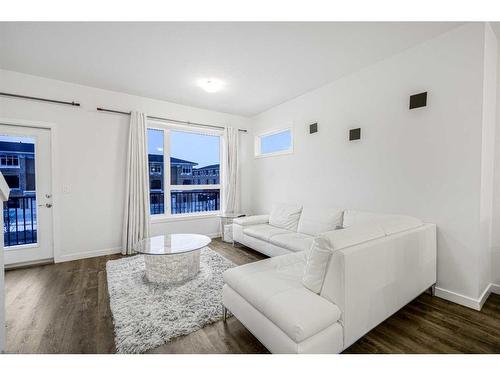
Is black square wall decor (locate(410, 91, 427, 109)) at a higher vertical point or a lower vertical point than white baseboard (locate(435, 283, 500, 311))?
higher

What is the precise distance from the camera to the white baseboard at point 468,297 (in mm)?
2035

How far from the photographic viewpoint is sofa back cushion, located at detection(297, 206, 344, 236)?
2980 mm

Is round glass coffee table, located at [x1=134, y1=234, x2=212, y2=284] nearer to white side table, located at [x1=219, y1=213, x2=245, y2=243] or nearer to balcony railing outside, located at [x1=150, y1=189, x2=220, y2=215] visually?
white side table, located at [x1=219, y1=213, x2=245, y2=243]

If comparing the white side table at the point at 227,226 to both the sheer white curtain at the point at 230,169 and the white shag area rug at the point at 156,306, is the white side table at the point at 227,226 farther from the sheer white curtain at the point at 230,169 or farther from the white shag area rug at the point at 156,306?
the white shag area rug at the point at 156,306

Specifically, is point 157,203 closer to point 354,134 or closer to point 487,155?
point 354,134

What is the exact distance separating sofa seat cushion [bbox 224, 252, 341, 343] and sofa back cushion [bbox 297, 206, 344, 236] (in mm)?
1263

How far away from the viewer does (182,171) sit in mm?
4469

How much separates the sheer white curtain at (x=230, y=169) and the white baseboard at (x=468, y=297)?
11.4ft

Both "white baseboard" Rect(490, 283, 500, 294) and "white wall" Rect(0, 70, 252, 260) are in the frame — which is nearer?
"white baseboard" Rect(490, 283, 500, 294)

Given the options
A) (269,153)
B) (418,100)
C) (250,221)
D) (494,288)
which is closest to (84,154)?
(250,221)

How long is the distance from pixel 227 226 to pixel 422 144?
3185 mm

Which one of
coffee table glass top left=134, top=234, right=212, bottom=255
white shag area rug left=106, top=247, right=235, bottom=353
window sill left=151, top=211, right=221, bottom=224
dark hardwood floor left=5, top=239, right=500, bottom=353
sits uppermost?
window sill left=151, top=211, right=221, bottom=224

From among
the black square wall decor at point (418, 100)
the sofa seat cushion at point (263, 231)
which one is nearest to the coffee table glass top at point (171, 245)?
the sofa seat cushion at point (263, 231)

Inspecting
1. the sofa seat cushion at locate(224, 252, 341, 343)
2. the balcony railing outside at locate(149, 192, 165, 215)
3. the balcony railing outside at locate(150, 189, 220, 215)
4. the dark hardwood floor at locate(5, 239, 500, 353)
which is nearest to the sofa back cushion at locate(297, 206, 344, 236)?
the dark hardwood floor at locate(5, 239, 500, 353)
